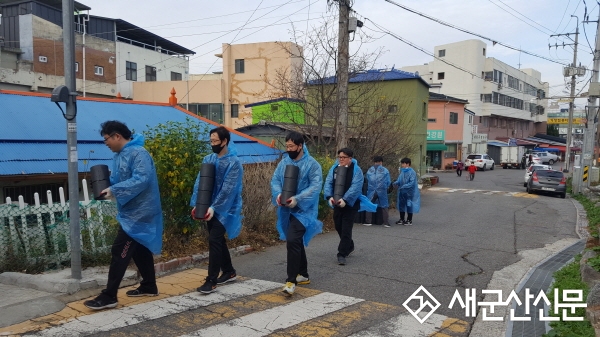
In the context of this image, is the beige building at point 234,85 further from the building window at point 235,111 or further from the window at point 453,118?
the window at point 453,118

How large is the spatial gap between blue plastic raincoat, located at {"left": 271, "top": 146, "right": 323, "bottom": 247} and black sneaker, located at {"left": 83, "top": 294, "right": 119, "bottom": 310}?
2000 mm

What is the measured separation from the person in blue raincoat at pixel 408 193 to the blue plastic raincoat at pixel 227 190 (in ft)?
22.0

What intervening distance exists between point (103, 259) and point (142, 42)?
37.5 meters

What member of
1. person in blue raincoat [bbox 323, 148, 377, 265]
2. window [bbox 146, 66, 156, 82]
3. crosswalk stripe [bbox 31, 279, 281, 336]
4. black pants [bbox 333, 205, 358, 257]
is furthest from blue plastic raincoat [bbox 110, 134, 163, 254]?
window [bbox 146, 66, 156, 82]

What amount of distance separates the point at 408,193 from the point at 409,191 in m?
0.06

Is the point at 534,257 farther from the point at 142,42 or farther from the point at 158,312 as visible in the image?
the point at 142,42

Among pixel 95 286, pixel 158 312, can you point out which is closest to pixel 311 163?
pixel 158 312

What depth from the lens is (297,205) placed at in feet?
17.7

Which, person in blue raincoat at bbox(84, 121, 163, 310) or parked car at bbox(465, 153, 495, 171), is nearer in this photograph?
person in blue raincoat at bbox(84, 121, 163, 310)

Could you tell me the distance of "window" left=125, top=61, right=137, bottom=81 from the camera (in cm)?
3688

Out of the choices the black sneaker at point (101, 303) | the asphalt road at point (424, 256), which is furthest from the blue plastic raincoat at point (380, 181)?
the black sneaker at point (101, 303)

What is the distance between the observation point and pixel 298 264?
5336 millimetres

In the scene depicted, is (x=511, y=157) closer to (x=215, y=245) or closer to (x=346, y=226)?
(x=346, y=226)

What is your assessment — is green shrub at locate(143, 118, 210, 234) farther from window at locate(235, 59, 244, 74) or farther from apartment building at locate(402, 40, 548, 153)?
apartment building at locate(402, 40, 548, 153)
